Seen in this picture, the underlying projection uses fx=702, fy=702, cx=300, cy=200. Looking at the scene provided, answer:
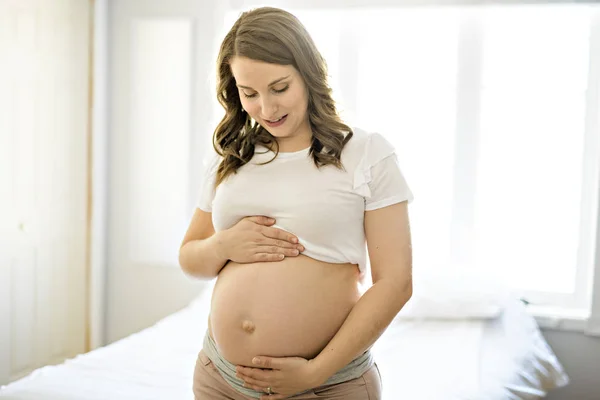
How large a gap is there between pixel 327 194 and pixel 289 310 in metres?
0.22

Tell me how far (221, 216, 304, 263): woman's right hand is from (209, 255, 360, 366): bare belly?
19mm

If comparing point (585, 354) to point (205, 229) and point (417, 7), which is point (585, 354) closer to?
point (417, 7)

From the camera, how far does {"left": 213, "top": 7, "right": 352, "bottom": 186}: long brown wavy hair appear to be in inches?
49.2

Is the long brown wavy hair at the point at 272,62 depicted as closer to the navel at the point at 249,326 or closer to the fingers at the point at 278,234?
the fingers at the point at 278,234

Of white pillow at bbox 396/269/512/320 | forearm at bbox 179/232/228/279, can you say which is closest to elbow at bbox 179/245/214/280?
forearm at bbox 179/232/228/279

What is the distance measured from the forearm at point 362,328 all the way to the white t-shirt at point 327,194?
0.10m

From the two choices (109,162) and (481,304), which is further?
(109,162)

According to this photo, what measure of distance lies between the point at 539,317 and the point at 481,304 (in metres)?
0.34

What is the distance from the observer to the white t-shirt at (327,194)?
4.08ft

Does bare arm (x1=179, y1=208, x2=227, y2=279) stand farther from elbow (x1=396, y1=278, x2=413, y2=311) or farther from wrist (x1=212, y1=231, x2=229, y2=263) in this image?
elbow (x1=396, y1=278, x2=413, y2=311)

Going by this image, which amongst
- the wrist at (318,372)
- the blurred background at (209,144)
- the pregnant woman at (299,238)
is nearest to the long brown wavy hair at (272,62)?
the pregnant woman at (299,238)

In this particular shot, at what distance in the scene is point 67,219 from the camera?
325 cm

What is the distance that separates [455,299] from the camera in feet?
8.90

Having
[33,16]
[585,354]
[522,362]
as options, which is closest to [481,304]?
[522,362]
